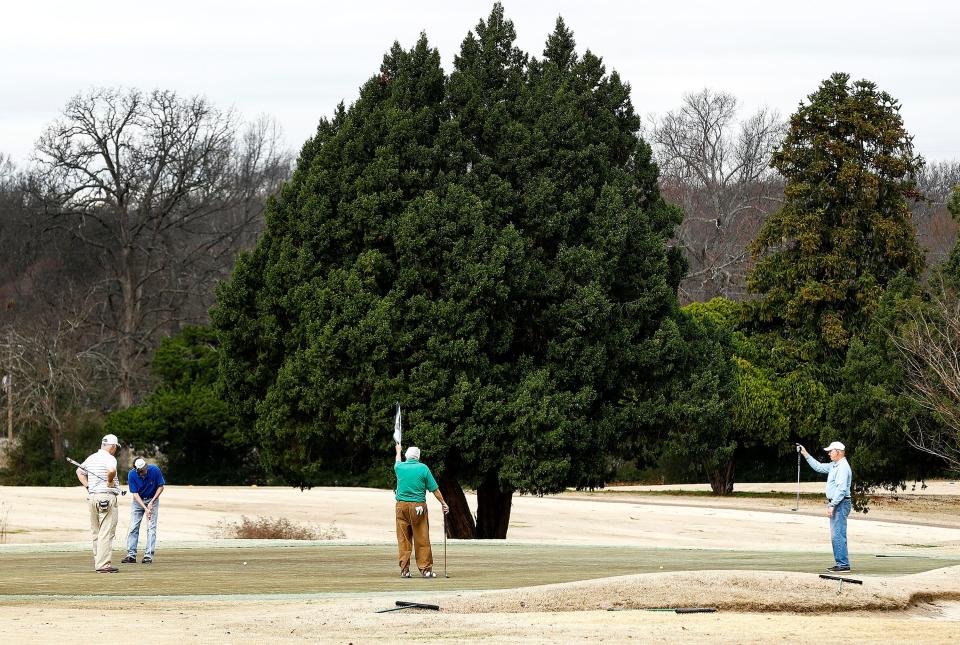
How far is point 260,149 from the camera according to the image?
3418 inches

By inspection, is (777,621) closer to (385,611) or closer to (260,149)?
(385,611)

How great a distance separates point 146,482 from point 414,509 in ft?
19.0

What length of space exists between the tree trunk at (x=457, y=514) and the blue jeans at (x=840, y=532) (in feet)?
43.7

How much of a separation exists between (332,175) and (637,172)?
7.39 metres

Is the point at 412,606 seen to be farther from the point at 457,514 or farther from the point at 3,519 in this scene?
the point at 3,519

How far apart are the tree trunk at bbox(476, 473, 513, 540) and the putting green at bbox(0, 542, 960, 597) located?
4968mm

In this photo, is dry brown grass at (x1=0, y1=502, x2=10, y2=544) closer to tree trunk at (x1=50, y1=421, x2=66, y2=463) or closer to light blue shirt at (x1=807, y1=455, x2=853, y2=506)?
tree trunk at (x1=50, y1=421, x2=66, y2=463)

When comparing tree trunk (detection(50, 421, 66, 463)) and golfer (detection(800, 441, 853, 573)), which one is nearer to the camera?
golfer (detection(800, 441, 853, 573))

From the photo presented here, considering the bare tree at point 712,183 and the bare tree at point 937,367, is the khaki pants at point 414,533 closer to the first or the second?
the bare tree at point 937,367

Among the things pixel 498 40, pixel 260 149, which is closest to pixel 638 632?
pixel 498 40

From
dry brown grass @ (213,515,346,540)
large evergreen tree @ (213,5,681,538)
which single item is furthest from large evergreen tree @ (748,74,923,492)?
dry brown grass @ (213,515,346,540)

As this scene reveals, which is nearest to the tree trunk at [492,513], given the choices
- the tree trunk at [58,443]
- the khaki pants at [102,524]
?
the khaki pants at [102,524]

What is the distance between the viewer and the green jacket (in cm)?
1908

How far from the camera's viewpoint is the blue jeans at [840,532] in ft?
65.0
